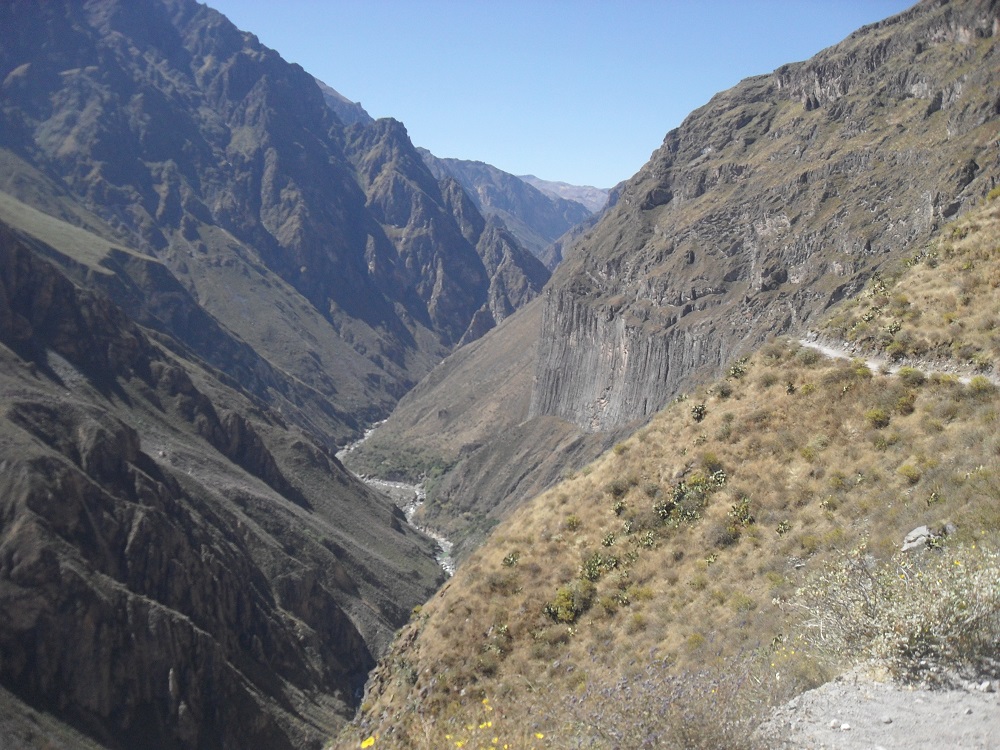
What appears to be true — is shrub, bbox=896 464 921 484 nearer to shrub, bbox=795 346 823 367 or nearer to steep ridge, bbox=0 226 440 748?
shrub, bbox=795 346 823 367

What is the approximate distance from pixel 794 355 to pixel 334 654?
69.3 m

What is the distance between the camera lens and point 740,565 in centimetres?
2136

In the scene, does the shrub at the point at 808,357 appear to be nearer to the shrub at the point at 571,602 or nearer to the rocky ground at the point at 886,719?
the shrub at the point at 571,602

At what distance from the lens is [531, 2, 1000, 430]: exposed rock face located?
91938 millimetres

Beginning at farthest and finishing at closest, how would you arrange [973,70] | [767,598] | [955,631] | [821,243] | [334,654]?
[821,243], [973,70], [334,654], [767,598], [955,631]

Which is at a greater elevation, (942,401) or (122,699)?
(942,401)

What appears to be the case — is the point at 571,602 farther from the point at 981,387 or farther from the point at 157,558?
the point at 157,558

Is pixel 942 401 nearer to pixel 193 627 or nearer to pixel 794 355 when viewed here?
pixel 794 355

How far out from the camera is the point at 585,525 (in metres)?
27.3

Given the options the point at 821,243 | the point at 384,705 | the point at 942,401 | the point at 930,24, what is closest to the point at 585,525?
the point at 384,705

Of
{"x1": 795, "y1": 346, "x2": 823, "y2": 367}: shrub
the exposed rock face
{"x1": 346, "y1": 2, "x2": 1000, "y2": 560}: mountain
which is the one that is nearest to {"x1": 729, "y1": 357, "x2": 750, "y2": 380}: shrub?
{"x1": 795, "y1": 346, "x2": 823, "y2": 367}: shrub

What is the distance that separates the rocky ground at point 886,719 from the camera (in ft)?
36.4

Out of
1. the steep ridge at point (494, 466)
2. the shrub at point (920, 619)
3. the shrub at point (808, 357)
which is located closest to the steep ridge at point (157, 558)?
the steep ridge at point (494, 466)

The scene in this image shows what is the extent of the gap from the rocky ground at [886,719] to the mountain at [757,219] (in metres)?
69.2
